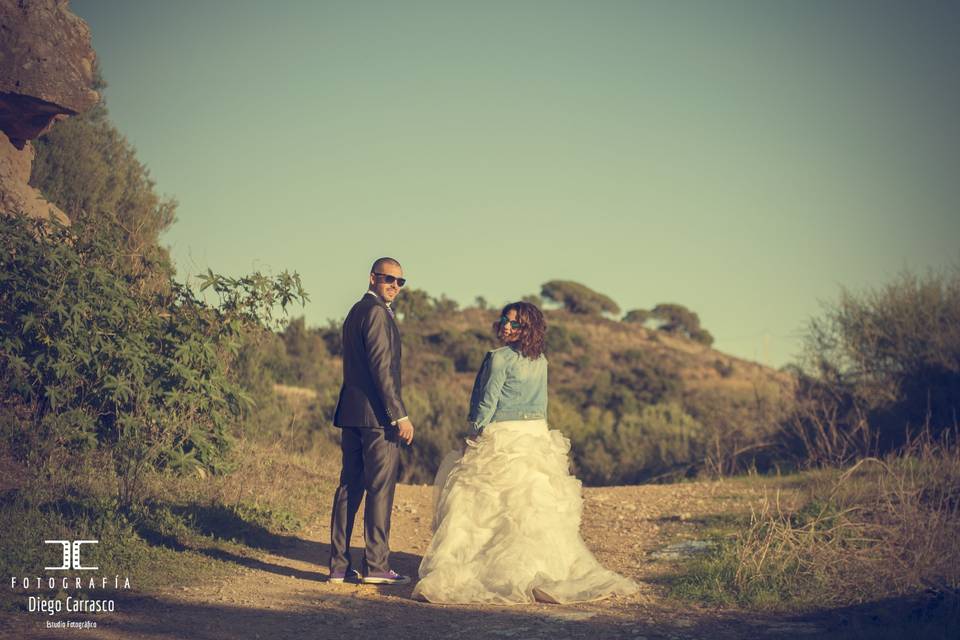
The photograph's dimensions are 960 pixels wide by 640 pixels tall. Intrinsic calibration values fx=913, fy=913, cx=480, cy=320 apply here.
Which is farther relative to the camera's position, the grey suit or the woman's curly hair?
the woman's curly hair

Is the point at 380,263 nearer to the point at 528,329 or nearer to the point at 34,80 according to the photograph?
the point at 528,329

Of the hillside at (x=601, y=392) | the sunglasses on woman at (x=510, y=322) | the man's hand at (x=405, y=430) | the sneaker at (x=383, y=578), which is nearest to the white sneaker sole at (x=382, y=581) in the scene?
the sneaker at (x=383, y=578)

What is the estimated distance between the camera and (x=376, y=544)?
7328 millimetres

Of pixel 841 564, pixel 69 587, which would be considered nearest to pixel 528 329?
pixel 841 564

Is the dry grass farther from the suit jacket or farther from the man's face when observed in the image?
the man's face

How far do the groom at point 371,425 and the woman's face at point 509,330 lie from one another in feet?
2.88

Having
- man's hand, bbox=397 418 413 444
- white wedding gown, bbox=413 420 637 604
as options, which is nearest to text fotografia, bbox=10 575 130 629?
white wedding gown, bbox=413 420 637 604

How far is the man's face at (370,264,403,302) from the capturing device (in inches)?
294

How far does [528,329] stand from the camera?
7.44m

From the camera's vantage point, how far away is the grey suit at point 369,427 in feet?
23.9

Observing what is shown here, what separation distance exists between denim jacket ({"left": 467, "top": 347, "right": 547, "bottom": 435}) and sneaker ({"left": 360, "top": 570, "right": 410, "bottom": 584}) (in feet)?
4.34

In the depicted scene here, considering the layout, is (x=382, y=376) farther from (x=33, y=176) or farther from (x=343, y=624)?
(x=33, y=176)

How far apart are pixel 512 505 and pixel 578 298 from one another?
5188 cm

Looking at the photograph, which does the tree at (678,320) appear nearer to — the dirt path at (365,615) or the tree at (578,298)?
the tree at (578,298)
